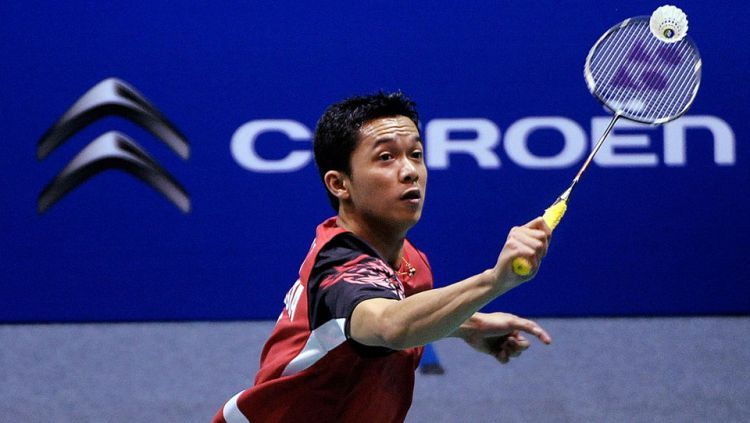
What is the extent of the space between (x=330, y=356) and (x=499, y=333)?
1.54ft

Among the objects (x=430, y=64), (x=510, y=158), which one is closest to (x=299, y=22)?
(x=430, y=64)

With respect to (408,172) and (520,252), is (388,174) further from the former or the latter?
(520,252)

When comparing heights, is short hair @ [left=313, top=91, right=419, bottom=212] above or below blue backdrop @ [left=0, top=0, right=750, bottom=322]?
above

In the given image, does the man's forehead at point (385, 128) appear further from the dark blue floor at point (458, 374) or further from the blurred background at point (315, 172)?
the blurred background at point (315, 172)

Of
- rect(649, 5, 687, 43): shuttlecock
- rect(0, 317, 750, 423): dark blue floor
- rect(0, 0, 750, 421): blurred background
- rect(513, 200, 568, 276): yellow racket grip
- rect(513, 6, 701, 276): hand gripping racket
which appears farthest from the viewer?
rect(0, 0, 750, 421): blurred background

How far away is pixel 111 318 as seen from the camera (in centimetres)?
520

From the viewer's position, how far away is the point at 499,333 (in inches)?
94.4

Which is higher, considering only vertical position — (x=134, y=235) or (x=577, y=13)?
(x=577, y=13)

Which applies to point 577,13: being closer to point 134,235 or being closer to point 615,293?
point 615,293

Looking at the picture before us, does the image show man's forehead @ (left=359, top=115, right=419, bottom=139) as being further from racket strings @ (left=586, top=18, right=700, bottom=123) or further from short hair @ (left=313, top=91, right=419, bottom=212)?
racket strings @ (left=586, top=18, right=700, bottom=123)

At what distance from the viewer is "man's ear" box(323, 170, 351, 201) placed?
223 cm

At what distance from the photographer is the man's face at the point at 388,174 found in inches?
84.3

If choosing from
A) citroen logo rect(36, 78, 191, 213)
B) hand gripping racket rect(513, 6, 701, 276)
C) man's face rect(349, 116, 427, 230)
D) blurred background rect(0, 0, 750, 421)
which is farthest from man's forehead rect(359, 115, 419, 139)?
citroen logo rect(36, 78, 191, 213)

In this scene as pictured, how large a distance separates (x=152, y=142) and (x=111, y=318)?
30.9 inches
